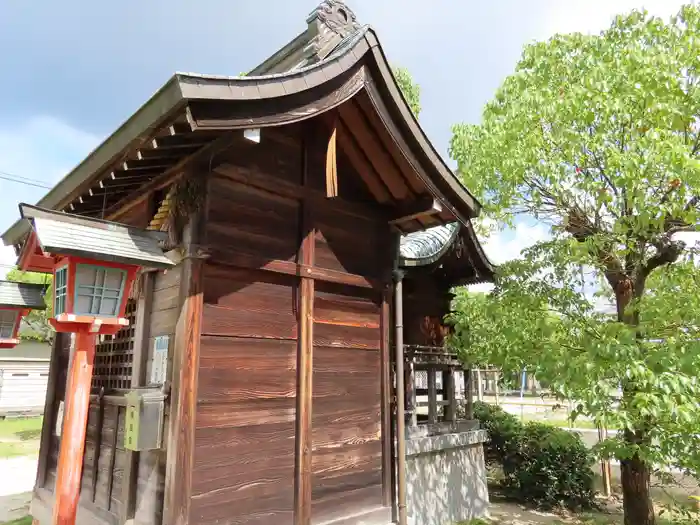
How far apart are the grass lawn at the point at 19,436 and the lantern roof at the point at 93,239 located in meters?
16.3

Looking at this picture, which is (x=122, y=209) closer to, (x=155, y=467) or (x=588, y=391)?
(x=155, y=467)

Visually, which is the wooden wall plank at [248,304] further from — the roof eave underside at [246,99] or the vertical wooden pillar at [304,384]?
the roof eave underside at [246,99]

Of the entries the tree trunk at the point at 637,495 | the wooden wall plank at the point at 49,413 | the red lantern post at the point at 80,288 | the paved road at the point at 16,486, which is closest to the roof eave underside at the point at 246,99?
the red lantern post at the point at 80,288

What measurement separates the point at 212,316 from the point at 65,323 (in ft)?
4.07

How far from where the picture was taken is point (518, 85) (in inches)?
307

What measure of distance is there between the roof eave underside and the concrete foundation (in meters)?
4.58

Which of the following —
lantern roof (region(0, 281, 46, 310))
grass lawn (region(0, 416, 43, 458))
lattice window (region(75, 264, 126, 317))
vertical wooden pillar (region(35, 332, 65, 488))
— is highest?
lantern roof (region(0, 281, 46, 310))

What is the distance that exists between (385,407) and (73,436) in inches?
145

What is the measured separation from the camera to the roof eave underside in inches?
146

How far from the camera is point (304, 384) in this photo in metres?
5.19

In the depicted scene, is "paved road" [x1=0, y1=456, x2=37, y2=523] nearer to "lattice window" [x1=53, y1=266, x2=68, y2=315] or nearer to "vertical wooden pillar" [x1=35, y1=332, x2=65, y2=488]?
"vertical wooden pillar" [x1=35, y1=332, x2=65, y2=488]

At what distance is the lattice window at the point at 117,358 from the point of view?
A: 545cm

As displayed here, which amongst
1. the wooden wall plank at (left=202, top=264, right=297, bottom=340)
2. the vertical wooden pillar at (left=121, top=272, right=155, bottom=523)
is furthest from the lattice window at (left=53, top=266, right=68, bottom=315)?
the wooden wall plank at (left=202, top=264, right=297, bottom=340)

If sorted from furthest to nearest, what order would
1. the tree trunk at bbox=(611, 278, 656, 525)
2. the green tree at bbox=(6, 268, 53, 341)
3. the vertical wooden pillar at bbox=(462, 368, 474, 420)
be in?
the green tree at bbox=(6, 268, 53, 341) → the vertical wooden pillar at bbox=(462, 368, 474, 420) → the tree trunk at bbox=(611, 278, 656, 525)
